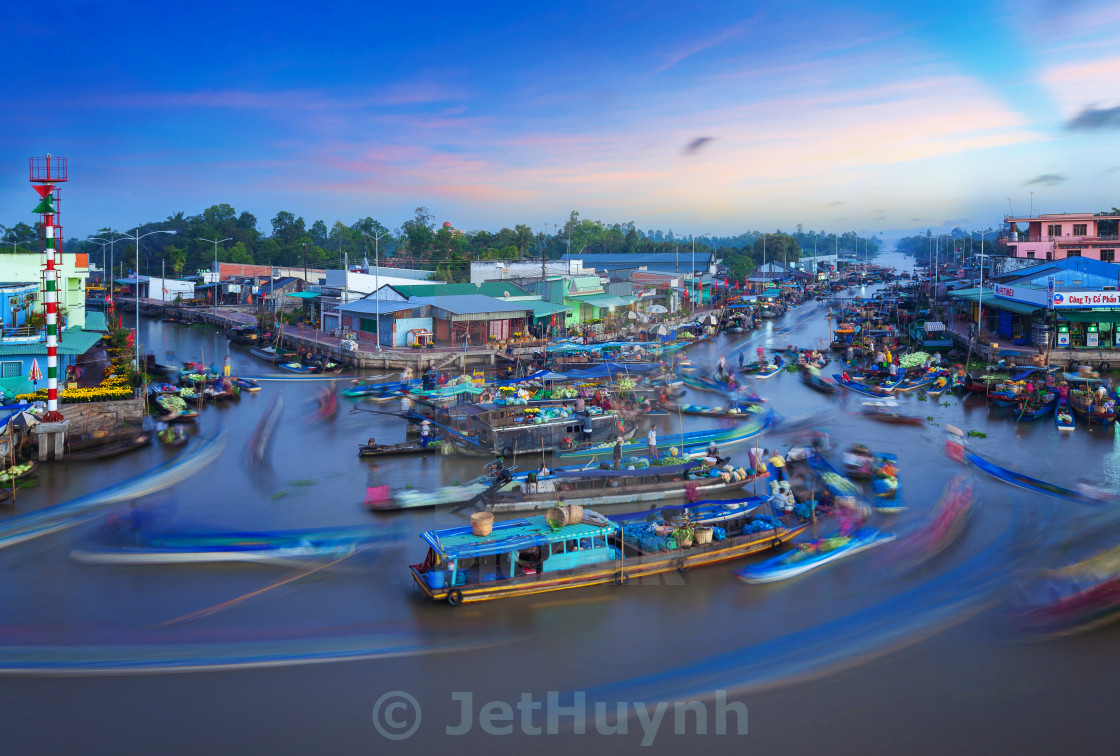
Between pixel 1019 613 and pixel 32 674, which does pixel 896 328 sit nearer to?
pixel 1019 613

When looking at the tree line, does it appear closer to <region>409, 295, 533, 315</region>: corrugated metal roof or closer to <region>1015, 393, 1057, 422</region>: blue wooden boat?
<region>409, 295, 533, 315</region>: corrugated metal roof

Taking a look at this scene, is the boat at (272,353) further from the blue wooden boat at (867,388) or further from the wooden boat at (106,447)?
the blue wooden boat at (867,388)

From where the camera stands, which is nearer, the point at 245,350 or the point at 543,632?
the point at 543,632

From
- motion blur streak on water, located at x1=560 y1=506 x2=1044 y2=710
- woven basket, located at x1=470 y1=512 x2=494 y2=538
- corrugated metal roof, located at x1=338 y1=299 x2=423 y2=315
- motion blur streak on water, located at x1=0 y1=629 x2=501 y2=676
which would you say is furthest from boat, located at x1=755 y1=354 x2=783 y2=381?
motion blur streak on water, located at x1=0 y1=629 x2=501 y2=676

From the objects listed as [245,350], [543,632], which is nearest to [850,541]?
[543,632]

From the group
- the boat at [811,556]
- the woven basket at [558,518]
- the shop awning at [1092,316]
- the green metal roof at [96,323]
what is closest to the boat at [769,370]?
the shop awning at [1092,316]

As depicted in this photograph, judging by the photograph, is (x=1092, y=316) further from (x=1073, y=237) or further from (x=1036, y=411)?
(x=1073, y=237)

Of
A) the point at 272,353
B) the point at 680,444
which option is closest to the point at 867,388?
the point at 680,444
